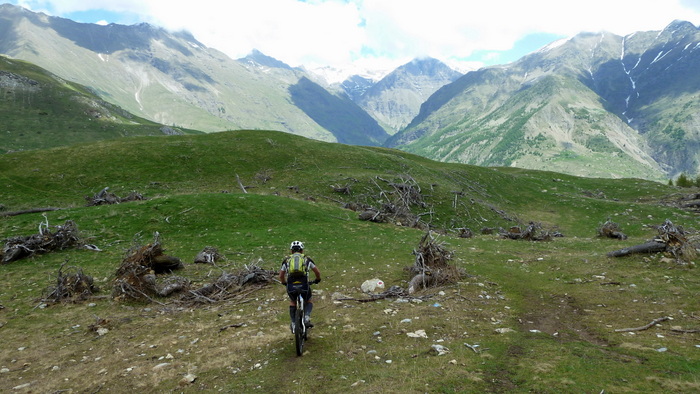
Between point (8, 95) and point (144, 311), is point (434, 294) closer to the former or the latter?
point (144, 311)

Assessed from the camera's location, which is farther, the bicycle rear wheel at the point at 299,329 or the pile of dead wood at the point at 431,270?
the pile of dead wood at the point at 431,270

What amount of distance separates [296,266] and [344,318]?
11.7ft

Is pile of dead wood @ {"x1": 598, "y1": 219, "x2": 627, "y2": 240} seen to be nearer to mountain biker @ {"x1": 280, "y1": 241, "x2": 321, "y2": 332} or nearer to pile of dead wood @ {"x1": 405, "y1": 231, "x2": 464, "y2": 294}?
pile of dead wood @ {"x1": 405, "y1": 231, "x2": 464, "y2": 294}

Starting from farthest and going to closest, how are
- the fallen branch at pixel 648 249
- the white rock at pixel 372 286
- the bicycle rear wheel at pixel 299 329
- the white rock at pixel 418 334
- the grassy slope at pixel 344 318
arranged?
the fallen branch at pixel 648 249 < the white rock at pixel 372 286 < the white rock at pixel 418 334 < the bicycle rear wheel at pixel 299 329 < the grassy slope at pixel 344 318

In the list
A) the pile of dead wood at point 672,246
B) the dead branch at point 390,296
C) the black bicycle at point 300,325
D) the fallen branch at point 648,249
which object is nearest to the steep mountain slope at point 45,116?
the dead branch at point 390,296

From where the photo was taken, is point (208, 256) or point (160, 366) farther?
point (208, 256)

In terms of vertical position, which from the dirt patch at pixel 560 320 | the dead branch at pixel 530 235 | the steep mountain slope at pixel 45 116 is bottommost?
the dead branch at pixel 530 235

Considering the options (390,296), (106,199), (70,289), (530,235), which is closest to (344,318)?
(390,296)

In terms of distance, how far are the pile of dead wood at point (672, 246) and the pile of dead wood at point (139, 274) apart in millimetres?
24995

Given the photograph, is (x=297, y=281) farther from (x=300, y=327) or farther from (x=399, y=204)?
(x=399, y=204)

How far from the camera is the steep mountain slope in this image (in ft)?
348

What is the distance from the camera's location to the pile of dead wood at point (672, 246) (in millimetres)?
16562

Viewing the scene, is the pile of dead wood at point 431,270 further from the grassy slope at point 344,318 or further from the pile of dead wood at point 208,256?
the pile of dead wood at point 208,256

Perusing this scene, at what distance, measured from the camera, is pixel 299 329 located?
10562 mm
